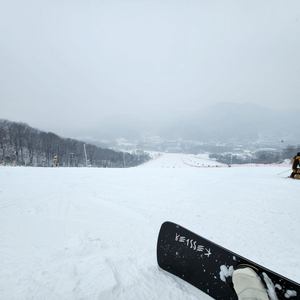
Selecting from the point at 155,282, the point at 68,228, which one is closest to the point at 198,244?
the point at 155,282

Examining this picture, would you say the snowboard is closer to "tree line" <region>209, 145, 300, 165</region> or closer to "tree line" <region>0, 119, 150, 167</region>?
"tree line" <region>0, 119, 150, 167</region>

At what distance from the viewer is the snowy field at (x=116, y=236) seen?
230cm

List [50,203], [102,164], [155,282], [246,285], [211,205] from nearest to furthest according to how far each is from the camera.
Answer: [246,285] → [155,282] → [50,203] → [211,205] → [102,164]

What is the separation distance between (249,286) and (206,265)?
82cm

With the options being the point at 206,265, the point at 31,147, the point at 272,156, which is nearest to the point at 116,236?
the point at 206,265

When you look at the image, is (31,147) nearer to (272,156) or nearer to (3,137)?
(3,137)

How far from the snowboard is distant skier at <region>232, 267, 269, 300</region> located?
0.53ft

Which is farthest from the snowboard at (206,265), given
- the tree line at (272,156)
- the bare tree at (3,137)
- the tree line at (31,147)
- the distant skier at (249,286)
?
the tree line at (272,156)

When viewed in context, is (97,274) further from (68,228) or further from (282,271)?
(282,271)

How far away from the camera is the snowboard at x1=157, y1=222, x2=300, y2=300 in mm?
1695

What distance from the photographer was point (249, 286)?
1.58 meters

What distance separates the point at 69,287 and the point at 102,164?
63.4 m

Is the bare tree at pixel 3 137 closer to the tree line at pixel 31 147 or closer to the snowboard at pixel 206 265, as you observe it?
the tree line at pixel 31 147

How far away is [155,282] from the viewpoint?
2436mm
